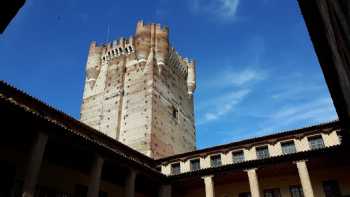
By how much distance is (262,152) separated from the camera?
2712 cm

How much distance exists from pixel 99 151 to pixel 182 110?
25476mm

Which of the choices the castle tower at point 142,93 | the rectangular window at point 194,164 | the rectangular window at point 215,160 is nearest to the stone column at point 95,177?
the rectangular window at point 194,164

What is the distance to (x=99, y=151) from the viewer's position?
68.8 ft

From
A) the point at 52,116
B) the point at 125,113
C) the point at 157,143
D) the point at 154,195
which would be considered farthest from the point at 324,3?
the point at 125,113

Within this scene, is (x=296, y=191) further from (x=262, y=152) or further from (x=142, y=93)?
(x=142, y=93)

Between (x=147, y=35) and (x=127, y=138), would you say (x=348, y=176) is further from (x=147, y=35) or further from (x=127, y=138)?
(x=147, y=35)

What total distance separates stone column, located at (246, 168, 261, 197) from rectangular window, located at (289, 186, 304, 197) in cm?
299

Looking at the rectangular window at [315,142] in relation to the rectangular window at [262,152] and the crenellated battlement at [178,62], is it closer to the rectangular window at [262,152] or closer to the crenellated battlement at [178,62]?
the rectangular window at [262,152]

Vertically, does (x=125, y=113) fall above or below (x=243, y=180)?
above

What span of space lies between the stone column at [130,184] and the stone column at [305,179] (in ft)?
36.8

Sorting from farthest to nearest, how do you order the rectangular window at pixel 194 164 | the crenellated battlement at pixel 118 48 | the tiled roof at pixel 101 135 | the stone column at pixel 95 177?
the crenellated battlement at pixel 118 48, the rectangular window at pixel 194 164, the tiled roof at pixel 101 135, the stone column at pixel 95 177

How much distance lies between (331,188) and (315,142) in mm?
3657

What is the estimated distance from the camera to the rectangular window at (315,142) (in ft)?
82.7

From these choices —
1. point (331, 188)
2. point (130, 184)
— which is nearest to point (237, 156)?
point (331, 188)
